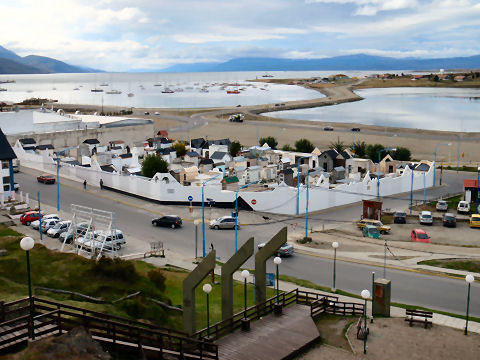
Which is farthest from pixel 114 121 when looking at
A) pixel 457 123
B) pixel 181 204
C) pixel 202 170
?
pixel 457 123

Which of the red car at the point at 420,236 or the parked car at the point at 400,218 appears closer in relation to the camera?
the red car at the point at 420,236

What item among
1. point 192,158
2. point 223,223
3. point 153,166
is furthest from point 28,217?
point 192,158

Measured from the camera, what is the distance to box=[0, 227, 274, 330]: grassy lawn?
56.9ft

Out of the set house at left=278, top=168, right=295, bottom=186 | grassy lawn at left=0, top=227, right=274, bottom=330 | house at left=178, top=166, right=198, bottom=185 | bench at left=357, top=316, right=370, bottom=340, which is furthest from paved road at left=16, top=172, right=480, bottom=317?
house at left=278, top=168, right=295, bottom=186

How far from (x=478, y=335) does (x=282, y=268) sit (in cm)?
1129

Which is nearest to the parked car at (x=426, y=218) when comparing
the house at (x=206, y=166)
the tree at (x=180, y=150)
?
the house at (x=206, y=166)

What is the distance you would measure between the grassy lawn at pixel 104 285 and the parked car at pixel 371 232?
1331cm

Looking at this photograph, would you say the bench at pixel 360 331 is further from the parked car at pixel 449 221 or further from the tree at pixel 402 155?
the tree at pixel 402 155

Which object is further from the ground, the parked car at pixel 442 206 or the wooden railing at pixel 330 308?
the wooden railing at pixel 330 308

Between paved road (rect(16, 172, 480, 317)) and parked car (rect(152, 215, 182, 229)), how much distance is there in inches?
20.7

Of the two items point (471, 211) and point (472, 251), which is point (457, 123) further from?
point (472, 251)

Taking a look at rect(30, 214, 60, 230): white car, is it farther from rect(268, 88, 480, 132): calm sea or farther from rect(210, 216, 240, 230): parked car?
rect(268, 88, 480, 132): calm sea

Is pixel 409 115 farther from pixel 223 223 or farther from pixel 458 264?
pixel 458 264

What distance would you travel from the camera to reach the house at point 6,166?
38438 millimetres
